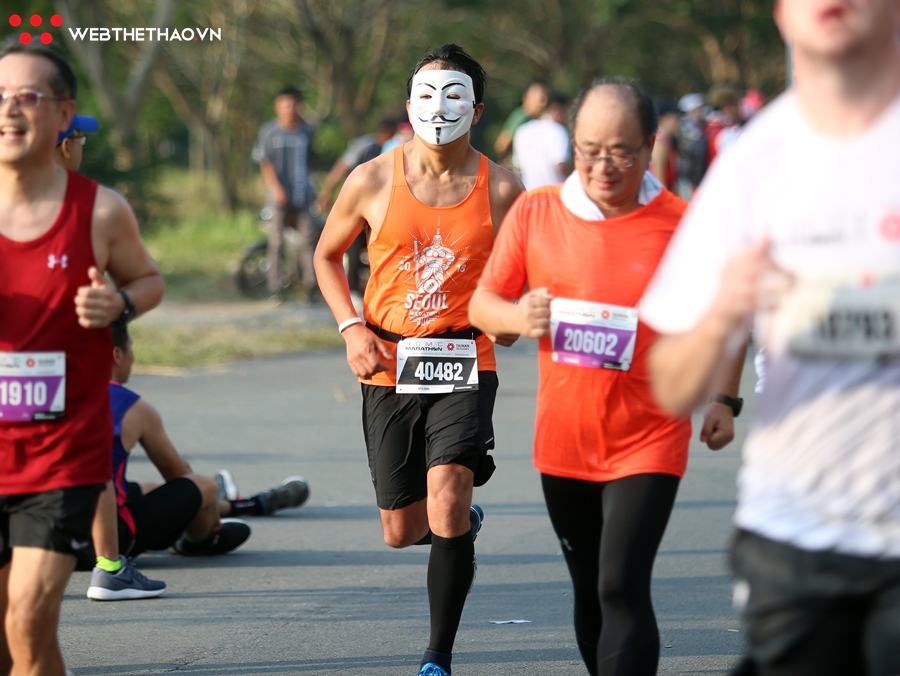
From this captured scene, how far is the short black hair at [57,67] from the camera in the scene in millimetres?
3686

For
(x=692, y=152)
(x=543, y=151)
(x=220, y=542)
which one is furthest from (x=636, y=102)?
(x=692, y=152)

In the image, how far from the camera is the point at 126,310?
3727mm

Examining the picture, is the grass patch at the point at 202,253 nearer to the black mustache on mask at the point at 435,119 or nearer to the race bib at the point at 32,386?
the black mustache on mask at the point at 435,119

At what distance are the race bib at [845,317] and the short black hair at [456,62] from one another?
110 inches

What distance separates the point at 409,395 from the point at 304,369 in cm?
783

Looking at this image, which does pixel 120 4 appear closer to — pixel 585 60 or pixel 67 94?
pixel 585 60

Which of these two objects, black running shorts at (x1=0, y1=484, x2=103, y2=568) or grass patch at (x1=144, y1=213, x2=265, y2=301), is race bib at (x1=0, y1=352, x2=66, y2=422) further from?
grass patch at (x1=144, y1=213, x2=265, y2=301)

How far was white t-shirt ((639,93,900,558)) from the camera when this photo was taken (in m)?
2.50

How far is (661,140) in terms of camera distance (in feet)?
45.5

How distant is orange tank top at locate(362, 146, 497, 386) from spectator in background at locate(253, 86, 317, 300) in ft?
36.2

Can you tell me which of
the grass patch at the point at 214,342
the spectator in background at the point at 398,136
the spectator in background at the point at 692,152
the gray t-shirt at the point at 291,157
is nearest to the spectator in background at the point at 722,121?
the spectator in background at the point at 692,152

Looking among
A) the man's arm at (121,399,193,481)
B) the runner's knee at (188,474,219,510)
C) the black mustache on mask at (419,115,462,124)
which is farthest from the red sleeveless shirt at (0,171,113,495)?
the runner's knee at (188,474,219,510)

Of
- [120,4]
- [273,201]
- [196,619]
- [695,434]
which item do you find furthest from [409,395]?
[120,4]

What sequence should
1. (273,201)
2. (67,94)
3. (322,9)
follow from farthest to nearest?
1. (322,9)
2. (273,201)
3. (67,94)
